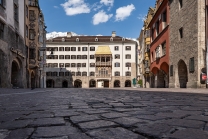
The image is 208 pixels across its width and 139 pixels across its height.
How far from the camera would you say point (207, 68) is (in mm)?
13516

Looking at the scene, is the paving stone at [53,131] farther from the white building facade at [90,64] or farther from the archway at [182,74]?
the white building facade at [90,64]

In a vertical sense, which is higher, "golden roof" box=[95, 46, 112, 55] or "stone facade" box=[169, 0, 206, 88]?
"golden roof" box=[95, 46, 112, 55]

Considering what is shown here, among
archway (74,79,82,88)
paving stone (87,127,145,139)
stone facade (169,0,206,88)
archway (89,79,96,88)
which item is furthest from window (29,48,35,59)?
archway (89,79,96,88)

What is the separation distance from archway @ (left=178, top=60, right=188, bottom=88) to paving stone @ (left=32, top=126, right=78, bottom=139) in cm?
1764

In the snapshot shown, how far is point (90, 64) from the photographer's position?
5616cm

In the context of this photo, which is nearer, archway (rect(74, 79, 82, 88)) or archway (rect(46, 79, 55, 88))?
archway (rect(74, 79, 82, 88))

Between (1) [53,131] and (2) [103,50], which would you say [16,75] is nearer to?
(1) [53,131]

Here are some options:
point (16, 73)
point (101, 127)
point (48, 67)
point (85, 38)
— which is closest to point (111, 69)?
point (85, 38)

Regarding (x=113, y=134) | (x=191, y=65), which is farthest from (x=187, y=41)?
(x=113, y=134)

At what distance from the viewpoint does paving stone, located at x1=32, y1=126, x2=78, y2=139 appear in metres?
1.84

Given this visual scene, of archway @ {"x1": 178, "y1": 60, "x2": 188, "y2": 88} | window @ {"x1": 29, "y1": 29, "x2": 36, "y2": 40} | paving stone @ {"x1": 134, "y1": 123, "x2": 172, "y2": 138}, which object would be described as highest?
window @ {"x1": 29, "y1": 29, "x2": 36, "y2": 40}

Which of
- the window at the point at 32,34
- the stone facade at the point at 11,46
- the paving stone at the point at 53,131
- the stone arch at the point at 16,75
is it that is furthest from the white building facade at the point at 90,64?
the paving stone at the point at 53,131

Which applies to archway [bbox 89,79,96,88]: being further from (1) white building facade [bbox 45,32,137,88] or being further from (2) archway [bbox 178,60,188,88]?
(2) archway [bbox 178,60,188,88]

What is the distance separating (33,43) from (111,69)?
31.0 m
